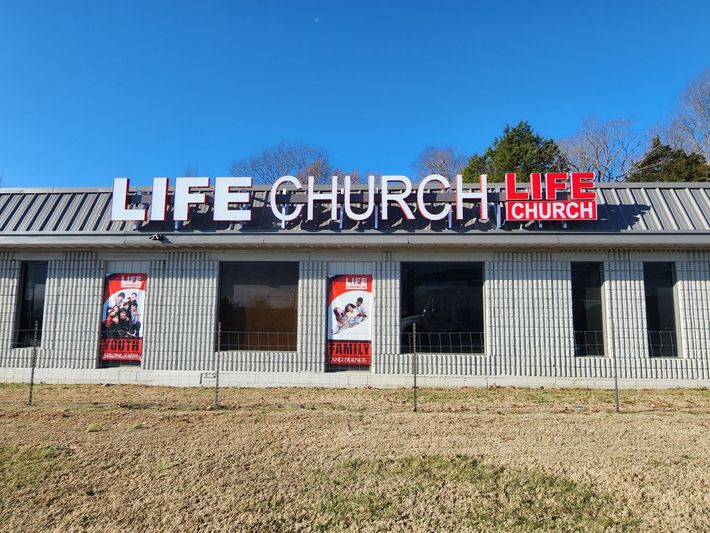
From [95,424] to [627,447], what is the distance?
6963mm

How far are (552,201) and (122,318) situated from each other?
32.7 ft

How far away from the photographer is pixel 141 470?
4.66 m

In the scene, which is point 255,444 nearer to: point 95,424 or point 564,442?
point 95,424

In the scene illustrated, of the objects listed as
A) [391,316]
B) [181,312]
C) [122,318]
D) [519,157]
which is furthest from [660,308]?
[519,157]

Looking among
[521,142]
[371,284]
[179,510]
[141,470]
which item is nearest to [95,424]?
[141,470]

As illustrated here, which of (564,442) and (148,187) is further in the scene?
(148,187)

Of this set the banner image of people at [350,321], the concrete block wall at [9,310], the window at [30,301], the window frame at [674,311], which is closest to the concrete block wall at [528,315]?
the window frame at [674,311]

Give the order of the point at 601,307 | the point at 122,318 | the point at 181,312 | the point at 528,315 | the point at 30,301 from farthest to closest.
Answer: the point at 30,301 < the point at 122,318 < the point at 181,312 < the point at 601,307 < the point at 528,315

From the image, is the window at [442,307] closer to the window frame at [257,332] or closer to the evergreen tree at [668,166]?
the window frame at [257,332]

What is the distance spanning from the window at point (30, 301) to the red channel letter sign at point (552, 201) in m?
10.9

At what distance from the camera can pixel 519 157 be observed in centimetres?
2998

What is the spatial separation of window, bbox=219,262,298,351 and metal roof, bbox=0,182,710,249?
903mm

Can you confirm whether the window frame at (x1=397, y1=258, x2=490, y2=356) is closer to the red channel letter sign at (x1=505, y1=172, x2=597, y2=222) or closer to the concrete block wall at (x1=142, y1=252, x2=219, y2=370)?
the red channel letter sign at (x1=505, y1=172, x2=597, y2=222)

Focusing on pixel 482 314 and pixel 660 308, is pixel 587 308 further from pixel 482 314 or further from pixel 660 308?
pixel 482 314
